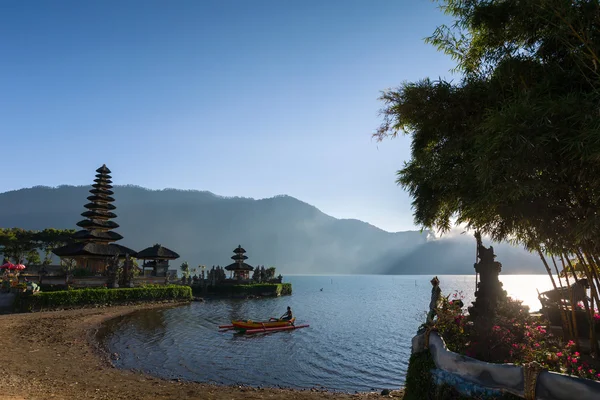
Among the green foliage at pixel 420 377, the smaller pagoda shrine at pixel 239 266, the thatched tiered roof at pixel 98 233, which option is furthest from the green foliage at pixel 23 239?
the green foliage at pixel 420 377

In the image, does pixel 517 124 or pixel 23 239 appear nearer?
pixel 517 124

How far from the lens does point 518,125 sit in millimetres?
7242

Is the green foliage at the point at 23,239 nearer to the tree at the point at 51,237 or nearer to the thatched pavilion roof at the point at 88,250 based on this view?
the tree at the point at 51,237

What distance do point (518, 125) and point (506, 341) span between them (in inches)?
232

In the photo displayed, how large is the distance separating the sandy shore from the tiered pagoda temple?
2006cm

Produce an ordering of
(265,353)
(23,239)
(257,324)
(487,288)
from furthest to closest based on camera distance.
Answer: (23,239) < (257,324) < (265,353) < (487,288)

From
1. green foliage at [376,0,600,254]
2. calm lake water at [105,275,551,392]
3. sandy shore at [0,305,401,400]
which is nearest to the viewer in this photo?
green foliage at [376,0,600,254]

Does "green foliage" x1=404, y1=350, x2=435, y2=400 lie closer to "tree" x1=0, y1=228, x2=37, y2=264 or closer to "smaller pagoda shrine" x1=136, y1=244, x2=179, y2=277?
"smaller pagoda shrine" x1=136, y1=244, x2=179, y2=277

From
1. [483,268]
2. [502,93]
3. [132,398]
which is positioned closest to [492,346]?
[483,268]

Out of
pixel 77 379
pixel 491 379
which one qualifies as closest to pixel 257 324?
pixel 77 379

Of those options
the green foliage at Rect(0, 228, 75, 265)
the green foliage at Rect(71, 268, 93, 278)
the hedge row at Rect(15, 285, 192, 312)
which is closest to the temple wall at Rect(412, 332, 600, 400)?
the hedge row at Rect(15, 285, 192, 312)

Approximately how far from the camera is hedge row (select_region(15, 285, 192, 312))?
31.3 meters

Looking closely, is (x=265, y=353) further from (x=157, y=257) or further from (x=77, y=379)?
(x=157, y=257)

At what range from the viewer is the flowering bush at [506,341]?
27.3ft
